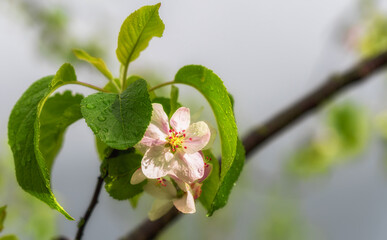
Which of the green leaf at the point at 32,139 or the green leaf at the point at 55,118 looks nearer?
the green leaf at the point at 32,139

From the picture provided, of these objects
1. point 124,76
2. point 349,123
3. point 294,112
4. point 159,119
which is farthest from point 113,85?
point 349,123

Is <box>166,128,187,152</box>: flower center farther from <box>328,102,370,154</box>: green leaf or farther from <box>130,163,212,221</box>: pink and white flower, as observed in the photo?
<box>328,102,370,154</box>: green leaf

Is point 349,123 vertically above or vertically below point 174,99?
below

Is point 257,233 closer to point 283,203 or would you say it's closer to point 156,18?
point 283,203

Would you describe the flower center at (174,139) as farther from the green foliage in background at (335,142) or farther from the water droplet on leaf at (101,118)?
the green foliage in background at (335,142)

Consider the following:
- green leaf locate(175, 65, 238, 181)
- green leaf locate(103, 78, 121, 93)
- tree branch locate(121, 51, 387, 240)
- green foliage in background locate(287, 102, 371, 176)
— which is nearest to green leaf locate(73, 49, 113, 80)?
green leaf locate(103, 78, 121, 93)

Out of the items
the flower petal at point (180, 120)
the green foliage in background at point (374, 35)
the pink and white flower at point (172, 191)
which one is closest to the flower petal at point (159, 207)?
the pink and white flower at point (172, 191)

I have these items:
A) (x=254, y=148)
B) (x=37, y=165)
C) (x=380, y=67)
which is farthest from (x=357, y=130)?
(x=37, y=165)

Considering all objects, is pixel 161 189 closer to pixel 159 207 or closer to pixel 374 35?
pixel 159 207
